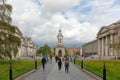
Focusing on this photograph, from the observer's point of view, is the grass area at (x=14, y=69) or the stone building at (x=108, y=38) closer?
the grass area at (x=14, y=69)

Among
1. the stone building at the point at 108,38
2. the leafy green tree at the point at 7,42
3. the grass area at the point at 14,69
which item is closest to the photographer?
the grass area at the point at 14,69

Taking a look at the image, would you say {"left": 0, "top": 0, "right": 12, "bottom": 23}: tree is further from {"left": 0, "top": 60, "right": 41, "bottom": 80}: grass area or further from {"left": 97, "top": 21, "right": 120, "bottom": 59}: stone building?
{"left": 97, "top": 21, "right": 120, "bottom": 59}: stone building

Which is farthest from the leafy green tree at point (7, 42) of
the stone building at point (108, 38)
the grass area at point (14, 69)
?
the stone building at point (108, 38)

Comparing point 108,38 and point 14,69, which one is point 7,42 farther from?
point 108,38

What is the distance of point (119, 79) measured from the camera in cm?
2652

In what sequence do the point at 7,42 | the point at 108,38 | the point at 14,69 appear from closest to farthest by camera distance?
1. the point at 14,69
2. the point at 7,42
3. the point at 108,38

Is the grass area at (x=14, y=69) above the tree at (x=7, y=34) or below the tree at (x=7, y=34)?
below

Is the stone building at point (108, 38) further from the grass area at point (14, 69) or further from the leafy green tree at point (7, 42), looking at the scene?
the grass area at point (14, 69)

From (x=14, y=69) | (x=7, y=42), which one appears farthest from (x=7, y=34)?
(x=14, y=69)

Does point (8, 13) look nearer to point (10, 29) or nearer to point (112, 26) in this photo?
point (10, 29)

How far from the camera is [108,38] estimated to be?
153500mm

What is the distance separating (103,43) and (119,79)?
144 metres

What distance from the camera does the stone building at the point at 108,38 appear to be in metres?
135

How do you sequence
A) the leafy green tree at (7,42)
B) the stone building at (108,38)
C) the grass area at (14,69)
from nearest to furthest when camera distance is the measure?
the grass area at (14,69) → the leafy green tree at (7,42) → the stone building at (108,38)
